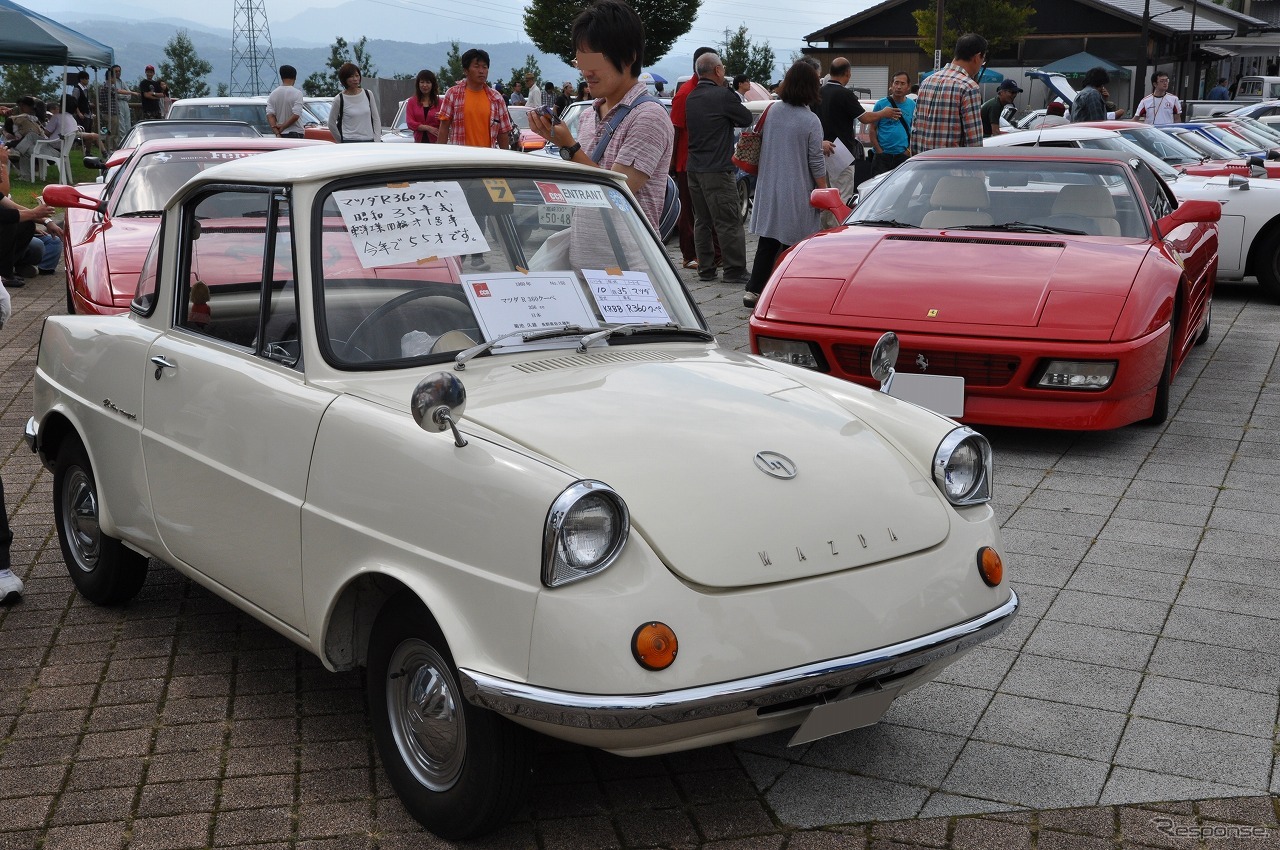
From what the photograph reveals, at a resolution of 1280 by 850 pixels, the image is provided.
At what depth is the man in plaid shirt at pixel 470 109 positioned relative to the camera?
11.4m

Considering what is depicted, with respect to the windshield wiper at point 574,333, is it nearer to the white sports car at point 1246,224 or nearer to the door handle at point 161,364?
the door handle at point 161,364

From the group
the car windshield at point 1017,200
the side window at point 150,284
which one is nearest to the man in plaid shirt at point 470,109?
the car windshield at point 1017,200

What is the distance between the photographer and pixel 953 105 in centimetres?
998

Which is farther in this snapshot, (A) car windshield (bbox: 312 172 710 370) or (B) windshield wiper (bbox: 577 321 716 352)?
(B) windshield wiper (bbox: 577 321 716 352)

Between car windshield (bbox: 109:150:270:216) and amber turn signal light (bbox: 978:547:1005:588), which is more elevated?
car windshield (bbox: 109:150:270:216)

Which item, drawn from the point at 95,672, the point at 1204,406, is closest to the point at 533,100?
the point at 1204,406

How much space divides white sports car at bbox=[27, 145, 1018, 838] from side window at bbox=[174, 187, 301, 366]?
12 millimetres

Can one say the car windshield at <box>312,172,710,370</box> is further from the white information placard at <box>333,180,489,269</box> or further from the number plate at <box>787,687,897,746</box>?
the number plate at <box>787,687,897,746</box>

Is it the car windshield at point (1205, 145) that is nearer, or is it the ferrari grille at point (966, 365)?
the ferrari grille at point (966, 365)

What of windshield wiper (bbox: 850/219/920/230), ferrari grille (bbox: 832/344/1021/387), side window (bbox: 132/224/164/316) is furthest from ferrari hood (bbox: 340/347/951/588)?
windshield wiper (bbox: 850/219/920/230)

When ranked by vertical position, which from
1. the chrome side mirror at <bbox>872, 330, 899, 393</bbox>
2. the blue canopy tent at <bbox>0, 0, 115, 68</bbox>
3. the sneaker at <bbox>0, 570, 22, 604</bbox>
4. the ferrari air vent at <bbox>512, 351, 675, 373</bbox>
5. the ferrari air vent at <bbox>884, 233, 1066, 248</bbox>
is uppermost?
the blue canopy tent at <bbox>0, 0, 115, 68</bbox>

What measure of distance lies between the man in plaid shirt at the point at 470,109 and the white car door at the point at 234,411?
7544 millimetres

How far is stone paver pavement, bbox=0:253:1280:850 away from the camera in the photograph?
3100 millimetres

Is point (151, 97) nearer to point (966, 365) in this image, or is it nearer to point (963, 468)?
point (966, 365)
